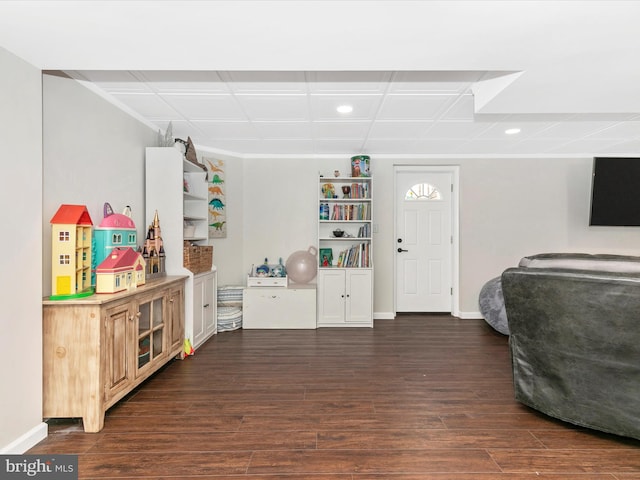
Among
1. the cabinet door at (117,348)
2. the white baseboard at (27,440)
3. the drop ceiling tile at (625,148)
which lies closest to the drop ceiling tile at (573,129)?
the drop ceiling tile at (625,148)

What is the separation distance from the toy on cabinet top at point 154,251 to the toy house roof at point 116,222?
41cm

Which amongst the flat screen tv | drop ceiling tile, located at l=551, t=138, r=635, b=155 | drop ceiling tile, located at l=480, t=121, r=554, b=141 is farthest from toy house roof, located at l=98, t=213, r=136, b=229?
the flat screen tv

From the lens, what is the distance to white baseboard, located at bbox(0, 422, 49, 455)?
6.25 feet

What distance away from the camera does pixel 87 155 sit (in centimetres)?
278

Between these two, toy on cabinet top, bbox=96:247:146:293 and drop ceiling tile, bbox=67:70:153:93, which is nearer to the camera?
toy on cabinet top, bbox=96:247:146:293

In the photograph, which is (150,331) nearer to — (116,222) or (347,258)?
(116,222)

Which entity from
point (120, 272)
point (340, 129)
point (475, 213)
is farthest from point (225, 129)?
point (475, 213)

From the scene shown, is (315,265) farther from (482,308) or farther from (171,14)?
(171,14)

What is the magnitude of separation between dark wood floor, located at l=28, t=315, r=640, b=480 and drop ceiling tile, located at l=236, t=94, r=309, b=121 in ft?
7.40

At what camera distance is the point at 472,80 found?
2688 millimetres

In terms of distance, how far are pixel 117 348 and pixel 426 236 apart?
4200 mm

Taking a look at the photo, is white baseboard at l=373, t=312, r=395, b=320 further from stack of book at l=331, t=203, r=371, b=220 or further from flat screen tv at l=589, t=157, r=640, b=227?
flat screen tv at l=589, t=157, r=640, b=227

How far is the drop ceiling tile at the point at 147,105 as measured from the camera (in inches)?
120

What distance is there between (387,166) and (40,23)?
4.13m
